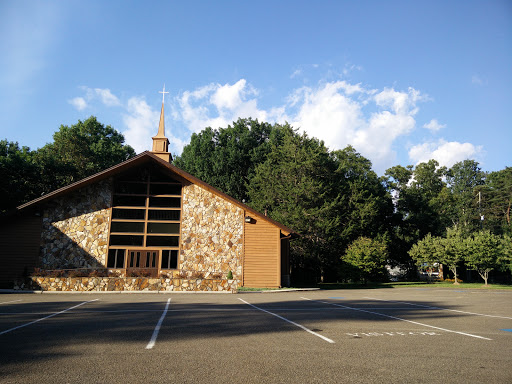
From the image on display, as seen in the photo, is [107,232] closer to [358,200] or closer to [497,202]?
[358,200]

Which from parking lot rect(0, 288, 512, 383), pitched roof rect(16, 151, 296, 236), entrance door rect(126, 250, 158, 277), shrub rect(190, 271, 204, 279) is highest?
pitched roof rect(16, 151, 296, 236)

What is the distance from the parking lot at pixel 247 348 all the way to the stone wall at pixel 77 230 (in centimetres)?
1224

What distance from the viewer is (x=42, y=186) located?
36188mm

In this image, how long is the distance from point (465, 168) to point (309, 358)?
6425 centimetres

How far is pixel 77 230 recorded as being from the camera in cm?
2212

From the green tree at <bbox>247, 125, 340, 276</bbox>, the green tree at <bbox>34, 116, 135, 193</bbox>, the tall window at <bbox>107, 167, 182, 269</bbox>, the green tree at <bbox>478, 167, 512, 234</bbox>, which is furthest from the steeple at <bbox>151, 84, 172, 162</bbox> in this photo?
the green tree at <bbox>478, 167, 512, 234</bbox>

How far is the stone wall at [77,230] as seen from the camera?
21.7m

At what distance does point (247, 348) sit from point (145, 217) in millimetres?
18336

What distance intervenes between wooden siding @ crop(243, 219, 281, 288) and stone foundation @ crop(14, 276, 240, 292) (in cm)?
406

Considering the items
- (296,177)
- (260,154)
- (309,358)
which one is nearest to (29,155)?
(260,154)

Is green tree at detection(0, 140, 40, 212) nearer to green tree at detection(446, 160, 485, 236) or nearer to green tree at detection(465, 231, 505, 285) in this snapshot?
green tree at detection(465, 231, 505, 285)

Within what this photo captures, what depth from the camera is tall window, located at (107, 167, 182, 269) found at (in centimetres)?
2253

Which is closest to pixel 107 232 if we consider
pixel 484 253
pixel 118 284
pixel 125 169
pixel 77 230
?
pixel 77 230

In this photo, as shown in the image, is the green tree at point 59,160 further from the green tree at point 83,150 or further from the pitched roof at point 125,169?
the pitched roof at point 125,169
